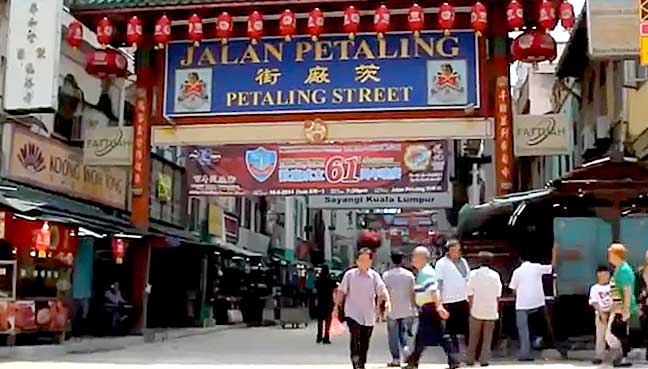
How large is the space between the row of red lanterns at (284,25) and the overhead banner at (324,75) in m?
0.35

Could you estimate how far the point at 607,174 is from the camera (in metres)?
14.3

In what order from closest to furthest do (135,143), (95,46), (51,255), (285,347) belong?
1. (51,255)
2. (285,347)
3. (135,143)
4. (95,46)

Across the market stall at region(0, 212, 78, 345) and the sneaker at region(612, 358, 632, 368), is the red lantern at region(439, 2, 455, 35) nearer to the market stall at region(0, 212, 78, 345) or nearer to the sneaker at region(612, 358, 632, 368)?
the sneaker at region(612, 358, 632, 368)

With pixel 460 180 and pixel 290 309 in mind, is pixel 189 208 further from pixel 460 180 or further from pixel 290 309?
pixel 460 180

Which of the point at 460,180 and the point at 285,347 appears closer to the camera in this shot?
the point at 285,347

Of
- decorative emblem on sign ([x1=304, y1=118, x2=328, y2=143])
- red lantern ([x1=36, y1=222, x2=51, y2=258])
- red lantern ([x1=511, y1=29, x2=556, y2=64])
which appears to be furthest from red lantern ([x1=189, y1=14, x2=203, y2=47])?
red lantern ([x1=511, y1=29, x2=556, y2=64])

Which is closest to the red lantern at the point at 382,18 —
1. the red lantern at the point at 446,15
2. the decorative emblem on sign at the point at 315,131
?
the red lantern at the point at 446,15

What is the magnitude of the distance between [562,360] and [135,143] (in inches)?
382

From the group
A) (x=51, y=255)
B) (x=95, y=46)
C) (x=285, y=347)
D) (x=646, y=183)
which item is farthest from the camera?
(x=95, y=46)

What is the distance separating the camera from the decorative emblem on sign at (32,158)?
18.2 meters

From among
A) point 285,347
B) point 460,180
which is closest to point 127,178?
point 285,347

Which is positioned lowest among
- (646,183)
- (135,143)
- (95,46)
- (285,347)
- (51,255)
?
(285,347)

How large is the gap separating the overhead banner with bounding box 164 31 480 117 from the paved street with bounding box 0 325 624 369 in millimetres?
4719

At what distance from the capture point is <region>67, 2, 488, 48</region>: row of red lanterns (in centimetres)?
1758
